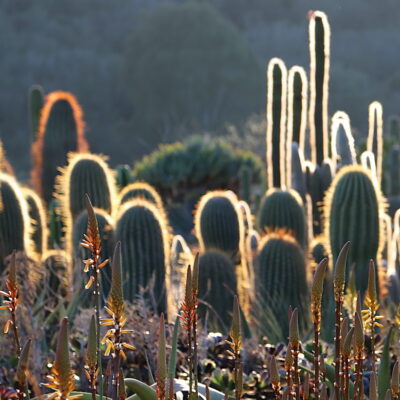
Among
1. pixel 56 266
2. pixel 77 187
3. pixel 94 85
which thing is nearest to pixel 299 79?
pixel 77 187

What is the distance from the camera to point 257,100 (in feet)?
120

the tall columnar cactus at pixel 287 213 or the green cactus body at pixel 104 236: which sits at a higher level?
the tall columnar cactus at pixel 287 213

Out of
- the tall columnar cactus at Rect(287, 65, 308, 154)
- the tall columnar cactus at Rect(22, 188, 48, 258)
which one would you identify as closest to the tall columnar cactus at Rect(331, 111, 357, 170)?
the tall columnar cactus at Rect(287, 65, 308, 154)

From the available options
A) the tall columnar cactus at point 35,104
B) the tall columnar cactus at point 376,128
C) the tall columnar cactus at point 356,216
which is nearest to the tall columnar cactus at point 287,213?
the tall columnar cactus at point 356,216

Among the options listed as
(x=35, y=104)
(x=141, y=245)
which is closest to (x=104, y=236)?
(x=141, y=245)

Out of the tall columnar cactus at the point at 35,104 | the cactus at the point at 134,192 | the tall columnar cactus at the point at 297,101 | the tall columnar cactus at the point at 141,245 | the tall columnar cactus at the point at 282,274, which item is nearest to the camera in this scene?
the tall columnar cactus at the point at 141,245

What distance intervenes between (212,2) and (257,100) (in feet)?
37.8

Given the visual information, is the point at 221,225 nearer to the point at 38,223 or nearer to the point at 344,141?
the point at 344,141

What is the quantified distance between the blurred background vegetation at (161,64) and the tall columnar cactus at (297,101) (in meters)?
24.9

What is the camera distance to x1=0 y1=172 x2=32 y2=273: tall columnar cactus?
17.5ft

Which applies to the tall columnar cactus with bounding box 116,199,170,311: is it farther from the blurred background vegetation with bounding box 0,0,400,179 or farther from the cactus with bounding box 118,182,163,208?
the blurred background vegetation with bounding box 0,0,400,179

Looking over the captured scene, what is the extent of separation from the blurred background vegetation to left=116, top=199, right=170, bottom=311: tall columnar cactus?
2738 cm

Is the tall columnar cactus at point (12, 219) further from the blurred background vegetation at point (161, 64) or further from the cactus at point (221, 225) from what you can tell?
the blurred background vegetation at point (161, 64)

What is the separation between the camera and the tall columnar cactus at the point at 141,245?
4.82 meters
